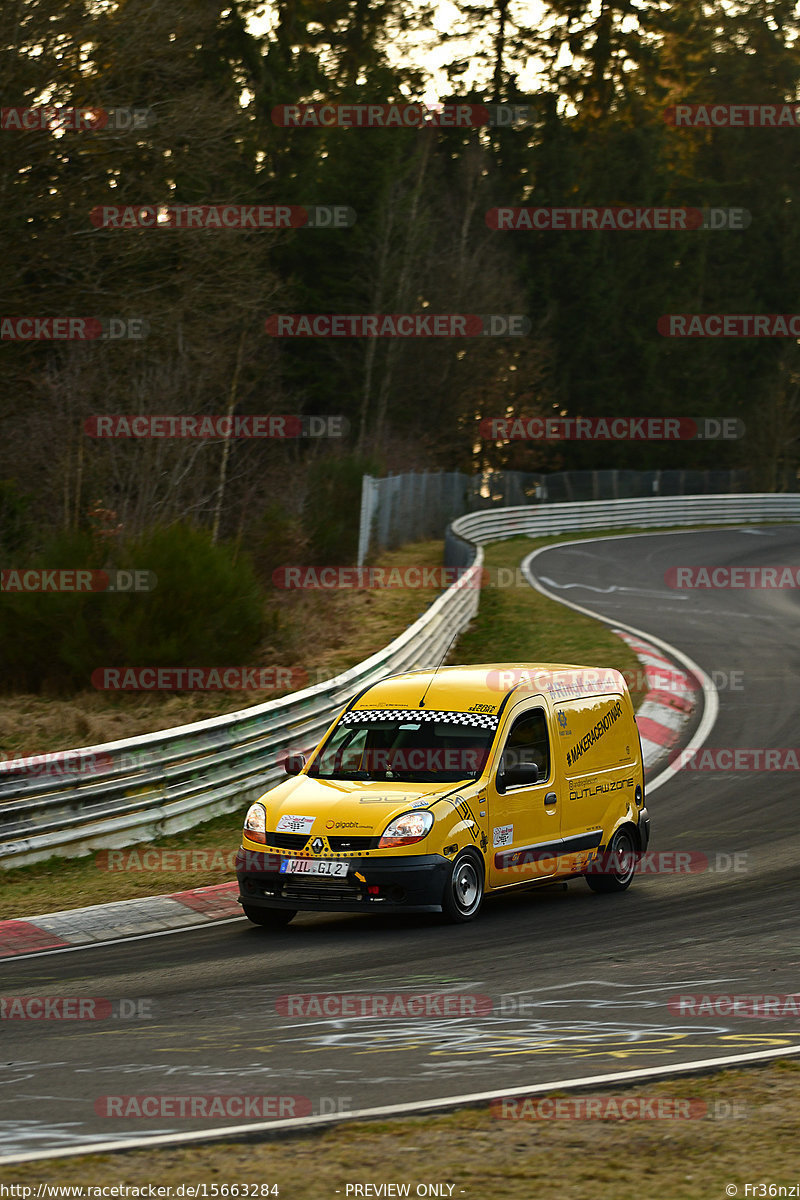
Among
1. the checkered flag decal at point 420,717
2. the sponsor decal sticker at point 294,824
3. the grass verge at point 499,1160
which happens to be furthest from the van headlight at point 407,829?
the grass verge at point 499,1160

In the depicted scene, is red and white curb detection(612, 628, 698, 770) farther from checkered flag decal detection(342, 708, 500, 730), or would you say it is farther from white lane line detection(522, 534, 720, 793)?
checkered flag decal detection(342, 708, 500, 730)

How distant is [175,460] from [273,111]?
2317cm

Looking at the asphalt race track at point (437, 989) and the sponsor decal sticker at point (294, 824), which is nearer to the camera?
the asphalt race track at point (437, 989)

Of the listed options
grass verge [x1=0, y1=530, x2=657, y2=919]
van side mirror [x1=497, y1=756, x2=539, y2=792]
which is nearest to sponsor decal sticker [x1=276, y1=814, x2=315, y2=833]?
van side mirror [x1=497, y1=756, x2=539, y2=792]

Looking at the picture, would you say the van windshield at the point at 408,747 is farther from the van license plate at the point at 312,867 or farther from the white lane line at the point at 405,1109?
the white lane line at the point at 405,1109

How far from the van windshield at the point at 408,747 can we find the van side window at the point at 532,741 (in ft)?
0.78

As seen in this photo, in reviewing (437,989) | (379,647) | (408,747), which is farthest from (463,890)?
(379,647)

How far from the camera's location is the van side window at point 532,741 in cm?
1114

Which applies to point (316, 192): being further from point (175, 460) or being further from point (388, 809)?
point (388, 809)

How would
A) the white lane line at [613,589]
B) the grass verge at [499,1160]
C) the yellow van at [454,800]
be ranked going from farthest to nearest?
the white lane line at [613,589]
the yellow van at [454,800]
the grass verge at [499,1160]

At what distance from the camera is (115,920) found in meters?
10.6

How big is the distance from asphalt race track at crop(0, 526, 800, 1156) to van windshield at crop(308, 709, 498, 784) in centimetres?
106

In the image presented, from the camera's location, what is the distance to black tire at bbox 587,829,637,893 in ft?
38.0

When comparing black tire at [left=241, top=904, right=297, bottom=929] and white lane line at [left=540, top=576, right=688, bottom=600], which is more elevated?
white lane line at [left=540, top=576, right=688, bottom=600]
